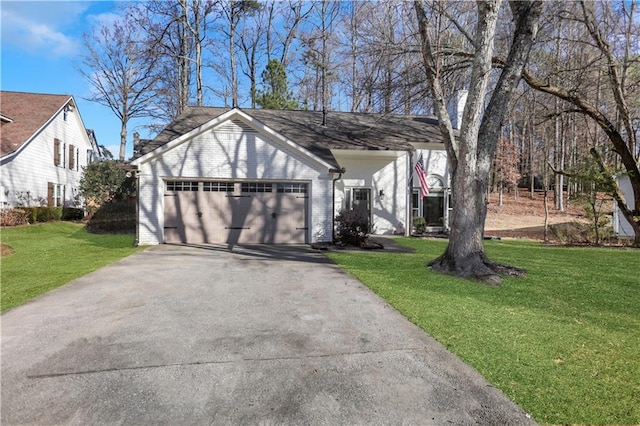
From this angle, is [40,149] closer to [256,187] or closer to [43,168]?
[43,168]

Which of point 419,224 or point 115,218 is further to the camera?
point 115,218

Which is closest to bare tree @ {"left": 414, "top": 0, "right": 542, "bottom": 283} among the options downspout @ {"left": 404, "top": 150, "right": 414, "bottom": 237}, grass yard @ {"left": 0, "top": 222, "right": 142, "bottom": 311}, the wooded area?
the wooded area

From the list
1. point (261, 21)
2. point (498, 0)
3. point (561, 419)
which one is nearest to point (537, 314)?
point (561, 419)

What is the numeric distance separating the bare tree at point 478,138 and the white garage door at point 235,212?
6.72 m

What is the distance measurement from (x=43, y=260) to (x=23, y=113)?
18.4m

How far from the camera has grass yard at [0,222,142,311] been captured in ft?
21.8

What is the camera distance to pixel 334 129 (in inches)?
699

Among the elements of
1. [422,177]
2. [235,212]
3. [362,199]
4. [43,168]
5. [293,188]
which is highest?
[43,168]

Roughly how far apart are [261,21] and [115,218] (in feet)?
58.2

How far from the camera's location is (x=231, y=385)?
3215 mm

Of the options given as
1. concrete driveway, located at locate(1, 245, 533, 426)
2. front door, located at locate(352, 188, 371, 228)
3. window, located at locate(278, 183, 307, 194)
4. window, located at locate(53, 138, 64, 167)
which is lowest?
concrete driveway, located at locate(1, 245, 533, 426)

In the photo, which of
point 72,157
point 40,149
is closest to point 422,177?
point 40,149

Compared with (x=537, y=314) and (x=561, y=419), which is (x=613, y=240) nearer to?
(x=537, y=314)

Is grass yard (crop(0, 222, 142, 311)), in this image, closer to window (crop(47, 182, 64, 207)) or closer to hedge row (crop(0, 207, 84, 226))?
hedge row (crop(0, 207, 84, 226))
